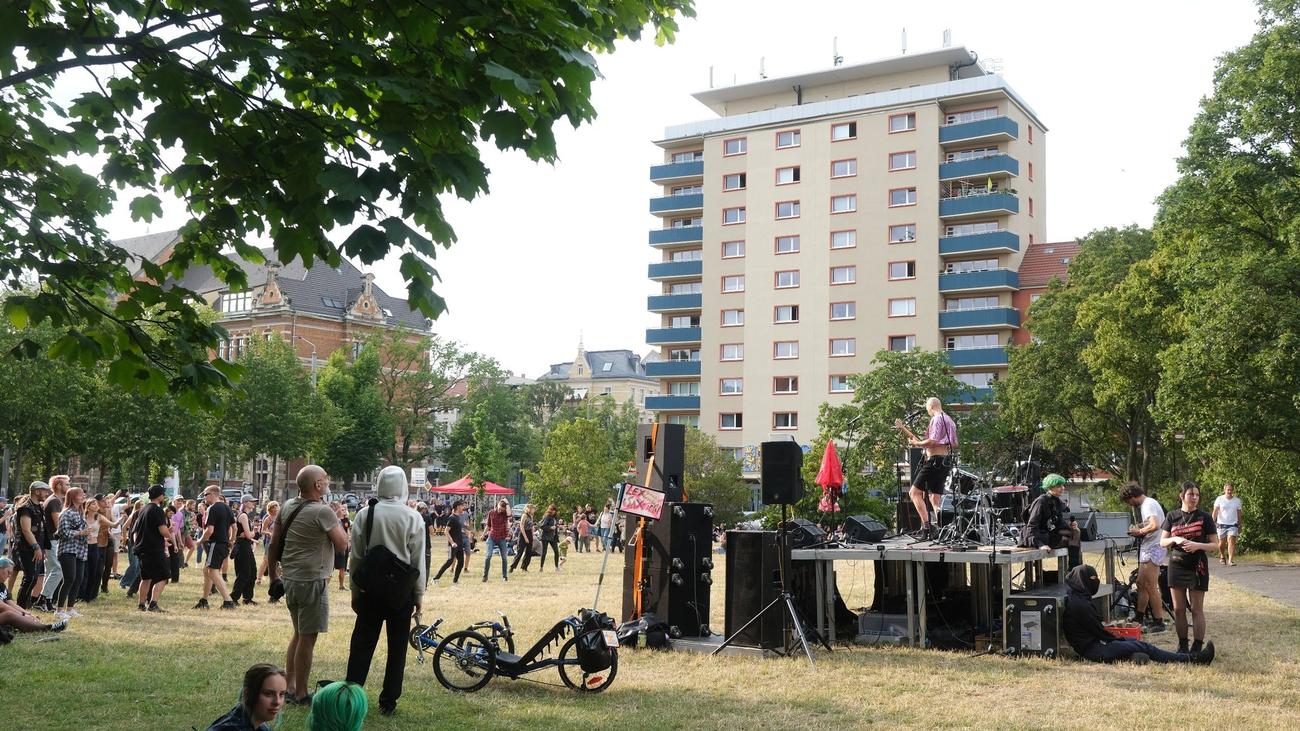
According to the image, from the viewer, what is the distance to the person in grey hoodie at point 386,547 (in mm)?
7992

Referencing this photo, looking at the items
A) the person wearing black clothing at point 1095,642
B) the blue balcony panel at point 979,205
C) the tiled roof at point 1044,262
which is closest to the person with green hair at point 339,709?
the person wearing black clothing at point 1095,642

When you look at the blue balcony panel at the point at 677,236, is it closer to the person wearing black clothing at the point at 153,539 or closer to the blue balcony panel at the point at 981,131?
the blue balcony panel at the point at 981,131

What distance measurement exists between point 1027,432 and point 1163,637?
3598 cm

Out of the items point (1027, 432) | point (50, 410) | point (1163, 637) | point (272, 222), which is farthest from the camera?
point (1027, 432)

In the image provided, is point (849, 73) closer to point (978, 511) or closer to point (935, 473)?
point (935, 473)

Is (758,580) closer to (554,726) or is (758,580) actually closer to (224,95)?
(554,726)

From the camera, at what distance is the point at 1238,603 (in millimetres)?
17734

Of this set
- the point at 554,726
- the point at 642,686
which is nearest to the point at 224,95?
the point at 554,726

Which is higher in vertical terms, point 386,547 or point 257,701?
point 386,547

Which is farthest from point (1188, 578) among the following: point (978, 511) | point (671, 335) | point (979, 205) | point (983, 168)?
point (671, 335)

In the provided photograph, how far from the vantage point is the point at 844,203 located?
6744cm

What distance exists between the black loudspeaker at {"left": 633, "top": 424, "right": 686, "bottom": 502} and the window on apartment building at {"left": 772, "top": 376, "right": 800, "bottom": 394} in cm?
5638

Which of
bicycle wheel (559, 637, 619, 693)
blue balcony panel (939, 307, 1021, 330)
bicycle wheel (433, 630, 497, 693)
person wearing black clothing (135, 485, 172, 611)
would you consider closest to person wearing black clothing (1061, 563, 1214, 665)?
bicycle wheel (559, 637, 619, 693)

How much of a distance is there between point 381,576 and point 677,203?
67.4m
